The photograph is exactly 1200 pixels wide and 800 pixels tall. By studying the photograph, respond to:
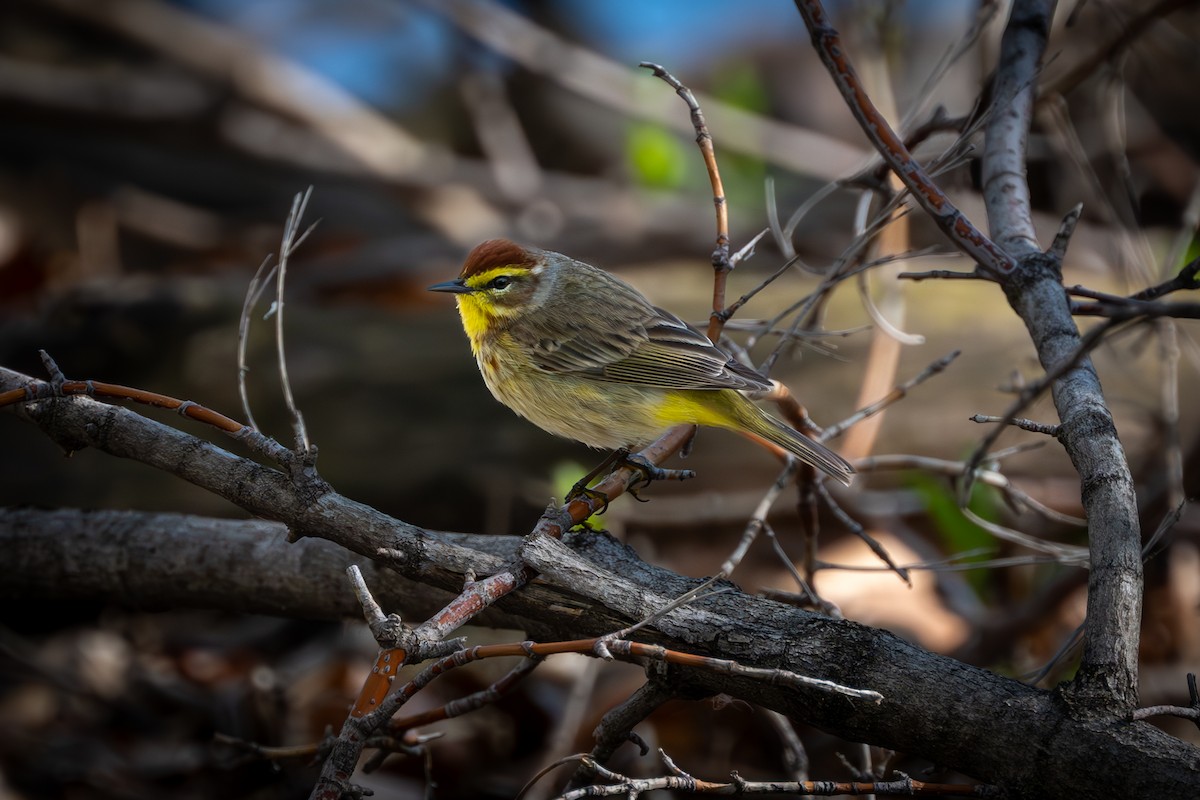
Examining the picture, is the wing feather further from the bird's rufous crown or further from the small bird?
the bird's rufous crown

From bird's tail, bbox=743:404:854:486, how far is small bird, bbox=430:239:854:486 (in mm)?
12

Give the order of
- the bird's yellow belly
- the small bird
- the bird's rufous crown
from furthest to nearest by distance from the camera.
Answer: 1. the bird's rufous crown
2. the bird's yellow belly
3. the small bird

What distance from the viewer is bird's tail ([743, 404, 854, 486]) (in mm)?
2887

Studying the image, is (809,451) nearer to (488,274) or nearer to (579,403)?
(579,403)

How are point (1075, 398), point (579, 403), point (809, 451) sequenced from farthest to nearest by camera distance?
point (579, 403), point (809, 451), point (1075, 398)

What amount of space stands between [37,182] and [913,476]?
7048 millimetres

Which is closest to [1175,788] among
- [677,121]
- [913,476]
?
[913,476]

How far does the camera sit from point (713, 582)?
86.4 inches

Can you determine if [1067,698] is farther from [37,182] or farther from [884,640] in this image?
[37,182]

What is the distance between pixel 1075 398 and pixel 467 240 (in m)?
5.67

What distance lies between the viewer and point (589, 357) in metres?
3.79

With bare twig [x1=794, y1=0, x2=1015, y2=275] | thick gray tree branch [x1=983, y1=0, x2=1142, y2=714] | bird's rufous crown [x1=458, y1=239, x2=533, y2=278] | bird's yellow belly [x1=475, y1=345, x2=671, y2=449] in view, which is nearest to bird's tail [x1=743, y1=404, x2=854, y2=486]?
bird's yellow belly [x1=475, y1=345, x2=671, y2=449]

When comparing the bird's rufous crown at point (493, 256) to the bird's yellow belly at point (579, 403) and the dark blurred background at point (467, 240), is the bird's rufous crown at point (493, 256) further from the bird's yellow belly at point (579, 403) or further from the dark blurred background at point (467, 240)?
the dark blurred background at point (467, 240)

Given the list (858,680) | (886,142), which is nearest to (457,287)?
(886,142)
